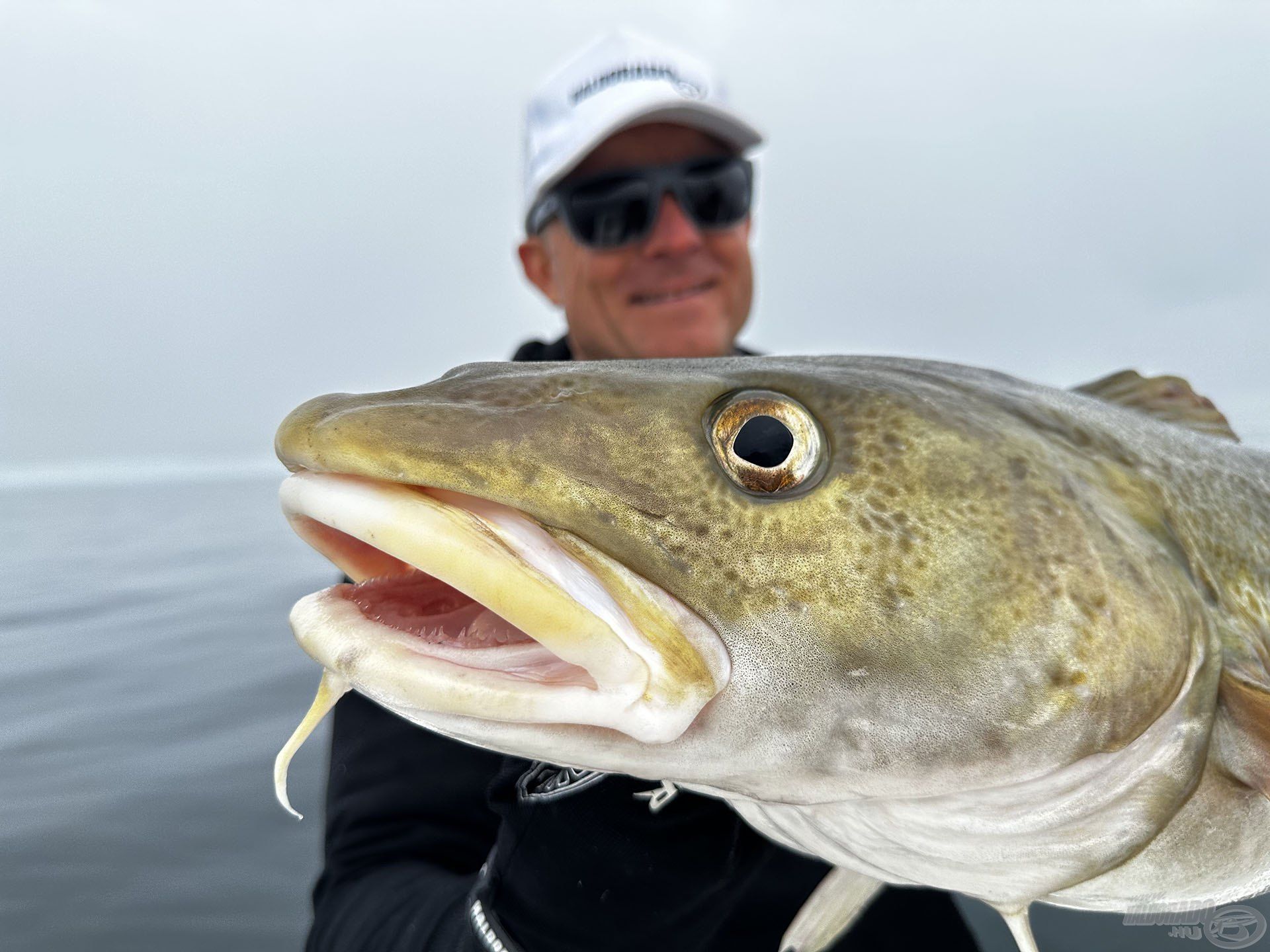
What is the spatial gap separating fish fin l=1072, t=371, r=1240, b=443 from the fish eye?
1231mm

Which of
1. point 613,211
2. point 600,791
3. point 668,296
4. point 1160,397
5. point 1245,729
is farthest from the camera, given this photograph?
point 668,296

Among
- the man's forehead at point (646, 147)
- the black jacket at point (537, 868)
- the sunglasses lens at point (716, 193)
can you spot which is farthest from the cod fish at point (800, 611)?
the man's forehead at point (646, 147)

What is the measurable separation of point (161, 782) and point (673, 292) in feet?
11.9

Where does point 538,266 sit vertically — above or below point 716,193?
below

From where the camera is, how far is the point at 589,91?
347 centimetres

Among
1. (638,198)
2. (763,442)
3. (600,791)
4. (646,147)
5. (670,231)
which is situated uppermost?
(646,147)

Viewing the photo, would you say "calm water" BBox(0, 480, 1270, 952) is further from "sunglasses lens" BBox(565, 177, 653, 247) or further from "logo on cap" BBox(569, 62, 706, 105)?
"logo on cap" BBox(569, 62, 706, 105)

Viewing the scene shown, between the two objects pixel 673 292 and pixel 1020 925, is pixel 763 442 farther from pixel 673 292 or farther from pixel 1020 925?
pixel 673 292

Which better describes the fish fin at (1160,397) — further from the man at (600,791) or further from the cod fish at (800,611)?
the man at (600,791)

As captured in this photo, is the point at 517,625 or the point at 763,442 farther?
the point at 763,442

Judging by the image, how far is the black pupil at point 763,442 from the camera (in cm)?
106

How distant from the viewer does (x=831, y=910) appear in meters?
1.39

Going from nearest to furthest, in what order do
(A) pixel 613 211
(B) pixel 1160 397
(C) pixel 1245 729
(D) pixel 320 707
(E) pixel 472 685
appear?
(E) pixel 472 685 → (D) pixel 320 707 → (C) pixel 1245 729 → (B) pixel 1160 397 → (A) pixel 613 211

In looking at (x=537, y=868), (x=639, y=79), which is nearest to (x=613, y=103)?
(x=639, y=79)
